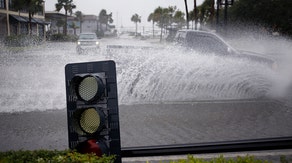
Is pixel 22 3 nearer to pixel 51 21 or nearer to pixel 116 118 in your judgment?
pixel 51 21

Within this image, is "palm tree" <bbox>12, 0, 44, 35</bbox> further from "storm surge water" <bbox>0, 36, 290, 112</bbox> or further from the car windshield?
"storm surge water" <bbox>0, 36, 290, 112</bbox>

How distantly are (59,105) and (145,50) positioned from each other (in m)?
2.67

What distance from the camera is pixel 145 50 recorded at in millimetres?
7695

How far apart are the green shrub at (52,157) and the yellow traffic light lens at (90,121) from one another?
0.53ft

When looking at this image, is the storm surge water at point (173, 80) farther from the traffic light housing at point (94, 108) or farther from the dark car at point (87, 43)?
the traffic light housing at point (94, 108)

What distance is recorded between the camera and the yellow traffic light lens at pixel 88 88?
171 cm

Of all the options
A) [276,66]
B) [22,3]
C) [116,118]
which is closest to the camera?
[116,118]

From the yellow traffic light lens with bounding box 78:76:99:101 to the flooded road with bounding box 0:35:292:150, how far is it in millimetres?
2719

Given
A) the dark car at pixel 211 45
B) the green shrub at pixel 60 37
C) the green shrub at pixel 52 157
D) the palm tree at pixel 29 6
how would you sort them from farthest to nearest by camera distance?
the dark car at pixel 211 45, the green shrub at pixel 60 37, the palm tree at pixel 29 6, the green shrub at pixel 52 157

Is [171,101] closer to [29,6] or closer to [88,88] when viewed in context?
[29,6]

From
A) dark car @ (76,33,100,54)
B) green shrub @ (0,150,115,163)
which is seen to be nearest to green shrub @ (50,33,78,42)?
dark car @ (76,33,100,54)

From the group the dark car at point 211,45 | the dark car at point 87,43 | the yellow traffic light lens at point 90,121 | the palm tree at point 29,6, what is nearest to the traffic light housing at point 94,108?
the yellow traffic light lens at point 90,121

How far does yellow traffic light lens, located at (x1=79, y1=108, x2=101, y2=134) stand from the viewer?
1.70m

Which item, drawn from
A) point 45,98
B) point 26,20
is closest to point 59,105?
point 45,98
